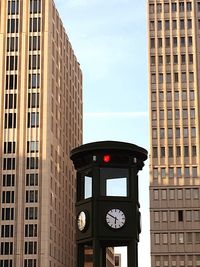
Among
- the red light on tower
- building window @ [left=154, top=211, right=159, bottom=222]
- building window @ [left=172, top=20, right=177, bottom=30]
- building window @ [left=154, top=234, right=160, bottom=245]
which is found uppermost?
building window @ [left=172, top=20, right=177, bottom=30]

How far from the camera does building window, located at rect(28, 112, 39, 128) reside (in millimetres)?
135250

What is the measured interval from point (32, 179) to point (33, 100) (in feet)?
54.7

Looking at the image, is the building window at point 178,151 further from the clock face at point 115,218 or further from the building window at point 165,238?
the clock face at point 115,218

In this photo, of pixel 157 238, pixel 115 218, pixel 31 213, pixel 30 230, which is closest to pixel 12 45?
pixel 31 213

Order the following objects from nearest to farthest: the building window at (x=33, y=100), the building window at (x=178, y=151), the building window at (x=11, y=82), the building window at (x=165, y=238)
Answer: the building window at (x=165, y=238) → the building window at (x=178, y=151) → the building window at (x=33, y=100) → the building window at (x=11, y=82)

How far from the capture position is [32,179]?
132 meters

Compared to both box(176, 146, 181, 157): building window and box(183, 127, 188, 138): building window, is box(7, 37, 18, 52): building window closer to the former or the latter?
box(183, 127, 188, 138): building window

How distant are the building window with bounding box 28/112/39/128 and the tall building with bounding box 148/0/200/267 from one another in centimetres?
2314

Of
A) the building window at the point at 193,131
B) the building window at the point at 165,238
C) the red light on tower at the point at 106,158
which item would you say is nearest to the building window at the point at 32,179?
the building window at the point at 165,238

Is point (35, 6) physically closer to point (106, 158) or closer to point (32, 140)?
point (32, 140)

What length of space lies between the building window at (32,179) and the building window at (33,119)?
10.3 meters

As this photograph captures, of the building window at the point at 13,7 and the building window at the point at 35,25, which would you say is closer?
the building window at the point at 35,25

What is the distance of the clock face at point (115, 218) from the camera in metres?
36.3

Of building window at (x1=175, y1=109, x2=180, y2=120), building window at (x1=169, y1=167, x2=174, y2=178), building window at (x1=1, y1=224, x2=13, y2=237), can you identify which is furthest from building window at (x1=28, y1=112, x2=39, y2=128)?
building window at (x1=169, y1=167, x2=174, y2=178)
